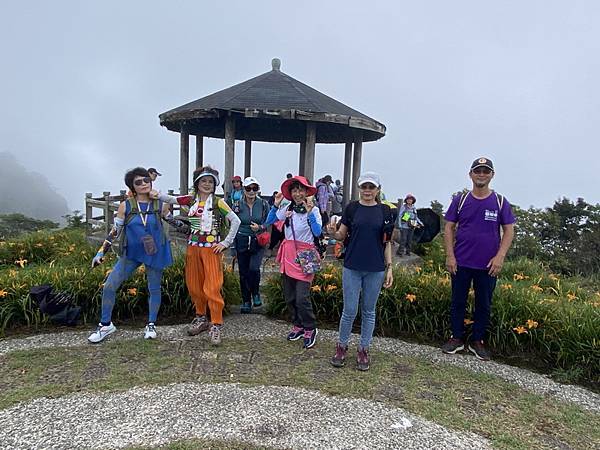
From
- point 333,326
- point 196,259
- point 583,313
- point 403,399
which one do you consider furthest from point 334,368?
point 583,313

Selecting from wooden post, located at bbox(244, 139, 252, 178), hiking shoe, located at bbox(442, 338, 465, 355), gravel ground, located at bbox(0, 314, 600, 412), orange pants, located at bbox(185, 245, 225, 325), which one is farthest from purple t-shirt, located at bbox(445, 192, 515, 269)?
wooden post, located at bbox(244, 139, 252, 178)

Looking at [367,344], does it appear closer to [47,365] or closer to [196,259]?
[196,259]

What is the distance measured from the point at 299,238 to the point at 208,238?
2.94 feet

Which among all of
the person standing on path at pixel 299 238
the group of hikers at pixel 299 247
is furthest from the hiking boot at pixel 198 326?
the person standing on path at pixel 299 238

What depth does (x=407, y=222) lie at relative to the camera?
984 cm

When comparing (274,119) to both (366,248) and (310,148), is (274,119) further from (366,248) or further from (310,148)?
(366,248)

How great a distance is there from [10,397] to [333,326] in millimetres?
3185

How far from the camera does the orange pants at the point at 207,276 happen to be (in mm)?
4445

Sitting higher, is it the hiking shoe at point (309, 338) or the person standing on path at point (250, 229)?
the person standing on path at point (250, 229)

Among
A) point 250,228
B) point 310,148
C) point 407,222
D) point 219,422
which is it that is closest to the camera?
point 219,422

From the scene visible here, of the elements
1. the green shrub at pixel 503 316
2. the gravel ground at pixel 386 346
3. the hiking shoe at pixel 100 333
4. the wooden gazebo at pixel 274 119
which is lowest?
the gravel ground at pixel 386 346

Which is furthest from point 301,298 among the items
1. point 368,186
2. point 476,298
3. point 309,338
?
point 476,298

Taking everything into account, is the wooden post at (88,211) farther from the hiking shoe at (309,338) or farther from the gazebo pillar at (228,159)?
the hiking shoe at (309,338)

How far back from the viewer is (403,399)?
3.50 meters
